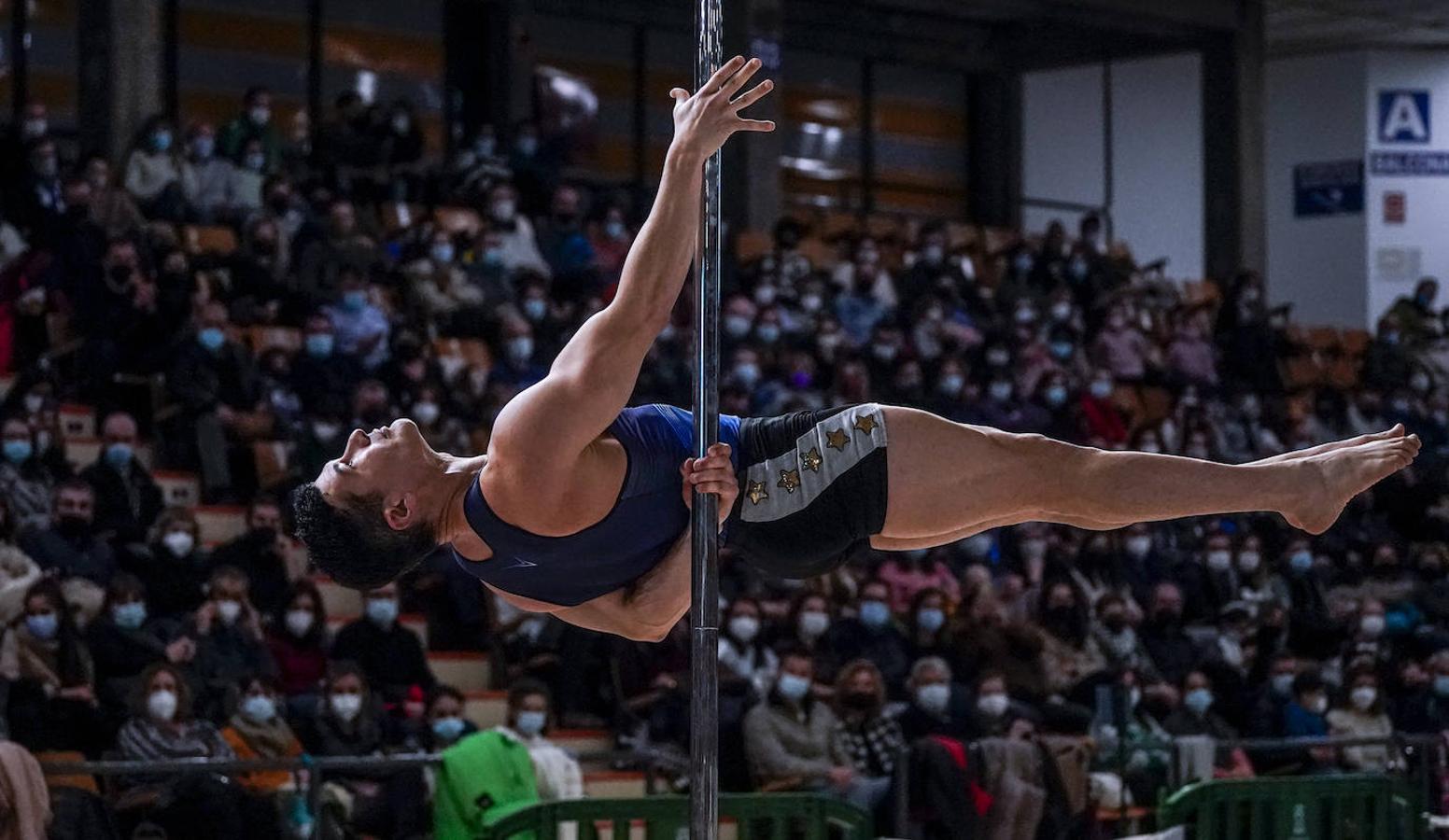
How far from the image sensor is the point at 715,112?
4098 millimetres

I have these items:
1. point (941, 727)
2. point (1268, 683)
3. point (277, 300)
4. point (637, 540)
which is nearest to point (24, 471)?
point (277, 300)

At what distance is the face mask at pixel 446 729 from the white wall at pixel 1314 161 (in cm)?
1372

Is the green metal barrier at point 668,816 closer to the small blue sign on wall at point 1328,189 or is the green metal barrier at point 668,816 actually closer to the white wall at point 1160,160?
the white wall at point 1160,160

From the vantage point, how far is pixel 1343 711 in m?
12.1

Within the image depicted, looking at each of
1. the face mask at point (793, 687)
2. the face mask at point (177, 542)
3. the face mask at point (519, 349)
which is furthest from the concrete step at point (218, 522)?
the face mask at point (793, 687)

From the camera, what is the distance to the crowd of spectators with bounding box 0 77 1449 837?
30.2ft

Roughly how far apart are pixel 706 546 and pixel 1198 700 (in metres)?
7.92

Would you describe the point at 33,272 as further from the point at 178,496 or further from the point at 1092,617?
the point at 1092,617

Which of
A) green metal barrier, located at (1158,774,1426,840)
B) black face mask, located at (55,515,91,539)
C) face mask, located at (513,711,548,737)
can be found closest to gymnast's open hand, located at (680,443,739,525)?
green metal barrier, located at (1158,774,1426,840)

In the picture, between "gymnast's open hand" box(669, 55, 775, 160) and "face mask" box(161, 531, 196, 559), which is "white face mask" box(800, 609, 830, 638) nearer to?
"face mask" box(161, 531, 196, 559)

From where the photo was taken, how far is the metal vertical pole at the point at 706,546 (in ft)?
13.7

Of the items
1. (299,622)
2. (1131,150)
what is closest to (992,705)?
(299,622)

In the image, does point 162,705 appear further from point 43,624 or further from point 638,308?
point 638,308

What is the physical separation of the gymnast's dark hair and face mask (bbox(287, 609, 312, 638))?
5115 mm
